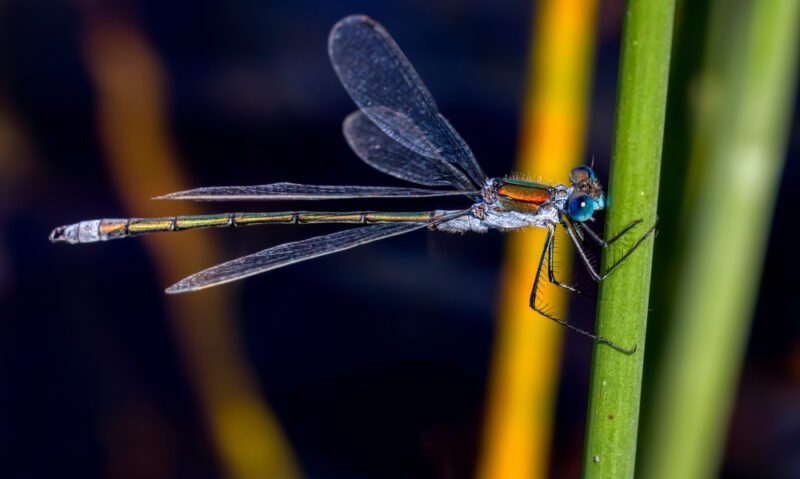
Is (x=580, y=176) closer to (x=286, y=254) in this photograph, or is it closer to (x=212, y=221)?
(x=286, y=254)

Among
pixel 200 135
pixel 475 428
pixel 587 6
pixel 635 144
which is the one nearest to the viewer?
pixel 635 144

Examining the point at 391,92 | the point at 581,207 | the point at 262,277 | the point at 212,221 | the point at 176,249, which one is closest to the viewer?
the point at 581,207

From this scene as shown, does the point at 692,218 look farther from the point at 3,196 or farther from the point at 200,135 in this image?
the point at 3,196

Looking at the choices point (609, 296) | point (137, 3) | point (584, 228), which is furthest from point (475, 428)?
point (137, 3)

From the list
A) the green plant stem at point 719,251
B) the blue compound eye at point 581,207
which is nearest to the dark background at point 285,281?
the blue compound eye at point 581,207

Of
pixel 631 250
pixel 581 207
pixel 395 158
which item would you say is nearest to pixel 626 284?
pixel 631 250

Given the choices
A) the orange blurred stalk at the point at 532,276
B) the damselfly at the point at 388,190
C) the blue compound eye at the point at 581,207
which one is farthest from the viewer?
the orange blurred stalk at the point at 532,276

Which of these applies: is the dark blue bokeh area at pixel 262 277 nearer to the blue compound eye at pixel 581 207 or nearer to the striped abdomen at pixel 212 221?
the striped abdomen at pixel 212 221
